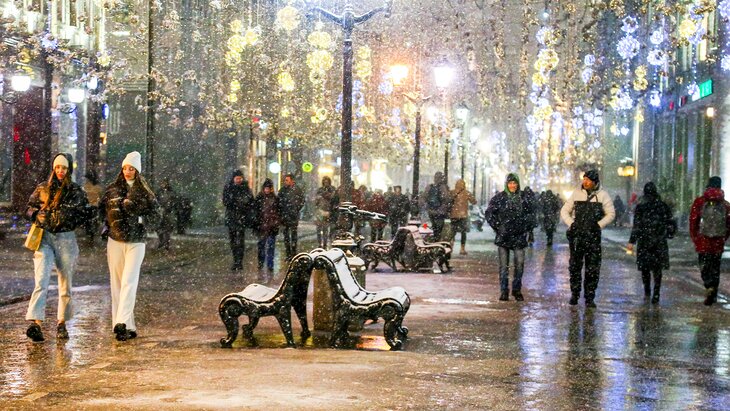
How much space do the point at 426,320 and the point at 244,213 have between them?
34.3 feet

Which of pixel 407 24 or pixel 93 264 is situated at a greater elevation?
pixel 407 24

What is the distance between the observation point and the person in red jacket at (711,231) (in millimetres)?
18516

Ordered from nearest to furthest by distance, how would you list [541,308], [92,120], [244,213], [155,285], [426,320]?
[426,320] < [541,308] < [155,285] < [244,213] < [92,120]

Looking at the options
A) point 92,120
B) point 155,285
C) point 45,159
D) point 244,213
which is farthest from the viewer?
point 92,120

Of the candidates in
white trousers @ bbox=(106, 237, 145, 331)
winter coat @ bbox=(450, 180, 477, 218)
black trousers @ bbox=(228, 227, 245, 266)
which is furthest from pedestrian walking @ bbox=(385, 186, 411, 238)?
white trousers @ bbox=(106, 237, 145, 331)

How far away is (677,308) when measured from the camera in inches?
698

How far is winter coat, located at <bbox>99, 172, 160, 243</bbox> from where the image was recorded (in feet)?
41.4

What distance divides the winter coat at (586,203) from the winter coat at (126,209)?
6.87 meters

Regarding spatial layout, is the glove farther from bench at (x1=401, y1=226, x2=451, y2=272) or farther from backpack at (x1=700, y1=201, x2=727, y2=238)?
bench at (x1=401, y1=226, x2=451, y2=272)

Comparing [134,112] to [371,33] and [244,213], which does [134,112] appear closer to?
[371,33]

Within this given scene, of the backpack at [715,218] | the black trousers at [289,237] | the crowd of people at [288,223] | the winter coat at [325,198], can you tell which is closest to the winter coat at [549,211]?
the crowd of people at [288,223]

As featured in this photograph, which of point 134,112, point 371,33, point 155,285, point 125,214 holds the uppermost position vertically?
point 371,33

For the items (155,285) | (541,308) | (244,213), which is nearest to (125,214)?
(541,308)

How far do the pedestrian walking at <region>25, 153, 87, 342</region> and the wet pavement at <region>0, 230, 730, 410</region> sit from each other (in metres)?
0.35
